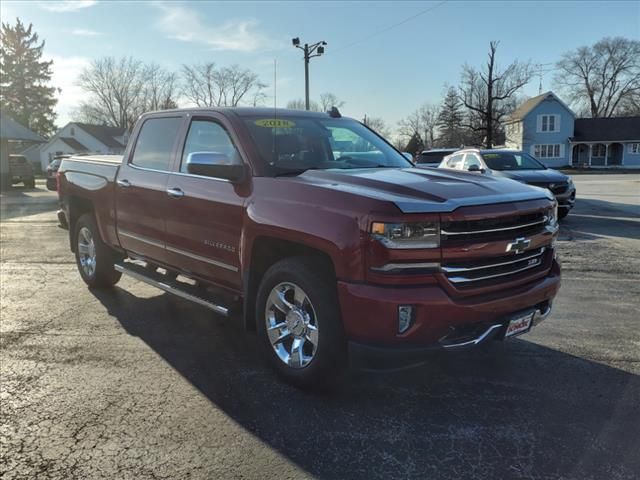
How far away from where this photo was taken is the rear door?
4965 millimetres

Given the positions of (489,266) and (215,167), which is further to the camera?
(215,167)

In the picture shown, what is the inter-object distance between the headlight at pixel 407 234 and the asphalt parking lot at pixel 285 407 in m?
0.85

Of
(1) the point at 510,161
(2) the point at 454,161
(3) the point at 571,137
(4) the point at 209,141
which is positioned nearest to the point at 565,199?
(1) the point at 510,161

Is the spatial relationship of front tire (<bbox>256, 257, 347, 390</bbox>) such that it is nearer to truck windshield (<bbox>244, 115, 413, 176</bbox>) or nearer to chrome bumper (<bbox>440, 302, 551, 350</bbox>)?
chrome bumper (<bbox>440, 302, 551, 350</bbox>)

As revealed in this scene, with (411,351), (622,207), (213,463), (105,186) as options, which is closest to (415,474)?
(411,351)

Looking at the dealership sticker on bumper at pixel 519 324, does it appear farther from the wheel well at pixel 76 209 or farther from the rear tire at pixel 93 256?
the wheel well at pixel 76 209

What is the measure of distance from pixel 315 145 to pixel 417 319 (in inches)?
80.5

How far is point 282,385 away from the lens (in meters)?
3.85

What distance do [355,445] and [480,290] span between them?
119cm

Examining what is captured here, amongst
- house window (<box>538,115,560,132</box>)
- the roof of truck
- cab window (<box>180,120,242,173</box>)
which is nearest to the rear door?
cab window (<box>180,120,242,173</box>)

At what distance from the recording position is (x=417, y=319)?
3.04 meters

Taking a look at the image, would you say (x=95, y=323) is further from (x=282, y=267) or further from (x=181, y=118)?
(x=282, y=267)

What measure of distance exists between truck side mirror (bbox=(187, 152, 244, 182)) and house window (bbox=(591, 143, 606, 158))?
62068mm

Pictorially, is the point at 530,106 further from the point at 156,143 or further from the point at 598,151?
the point at 156,143
